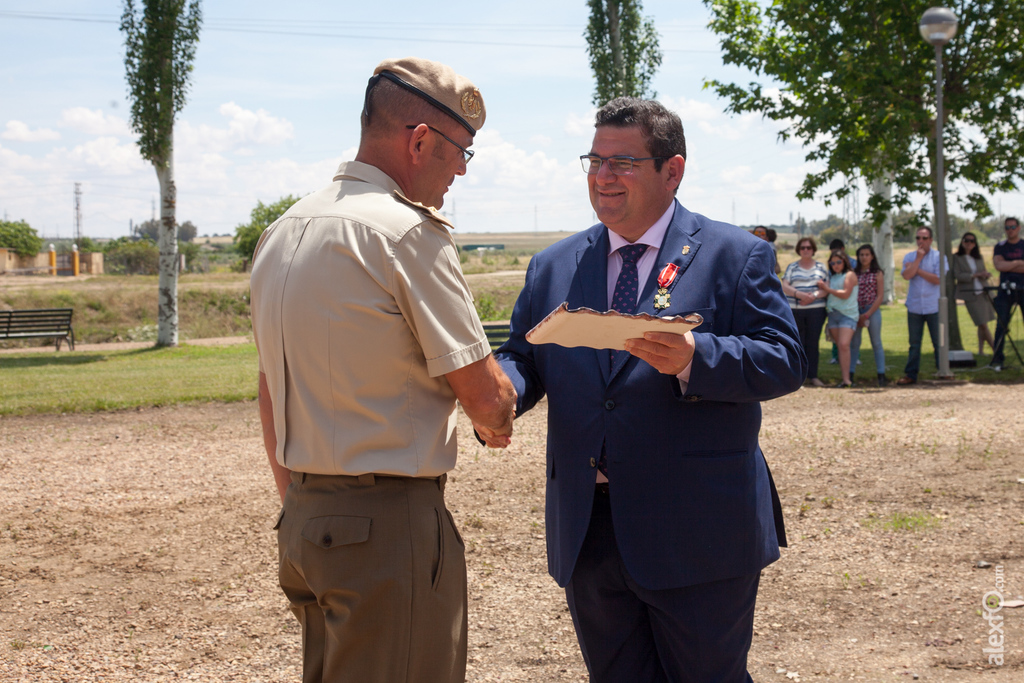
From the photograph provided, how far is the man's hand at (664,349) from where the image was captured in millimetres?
2236

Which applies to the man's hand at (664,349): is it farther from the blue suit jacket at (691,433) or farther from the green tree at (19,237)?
the green tree at (19,237)

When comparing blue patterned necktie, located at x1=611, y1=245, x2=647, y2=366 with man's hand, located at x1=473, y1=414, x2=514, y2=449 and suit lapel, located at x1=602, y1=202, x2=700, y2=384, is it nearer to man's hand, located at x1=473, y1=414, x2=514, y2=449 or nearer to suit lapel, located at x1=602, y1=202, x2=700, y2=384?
suit lapel, located at x1=602, y1=202, x2=700, y2=384

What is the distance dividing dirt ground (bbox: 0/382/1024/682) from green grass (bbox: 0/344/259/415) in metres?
2.62

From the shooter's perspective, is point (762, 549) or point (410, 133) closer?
point (410, 133)

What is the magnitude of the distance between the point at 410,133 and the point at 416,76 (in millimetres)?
150

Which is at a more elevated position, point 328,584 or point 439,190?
point 439,190

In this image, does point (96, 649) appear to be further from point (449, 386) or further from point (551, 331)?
point (551, 331)

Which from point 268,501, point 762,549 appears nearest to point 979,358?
point 268,501

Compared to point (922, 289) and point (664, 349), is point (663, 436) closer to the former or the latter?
point (664, 349)

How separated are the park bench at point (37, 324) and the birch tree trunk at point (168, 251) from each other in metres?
2.04

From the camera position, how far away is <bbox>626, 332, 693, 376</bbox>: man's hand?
7.34ft

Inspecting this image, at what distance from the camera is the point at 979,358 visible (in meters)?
14.3

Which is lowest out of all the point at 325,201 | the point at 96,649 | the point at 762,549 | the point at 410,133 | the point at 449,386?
the point at 96,649

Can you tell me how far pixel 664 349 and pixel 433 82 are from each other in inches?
37.2
